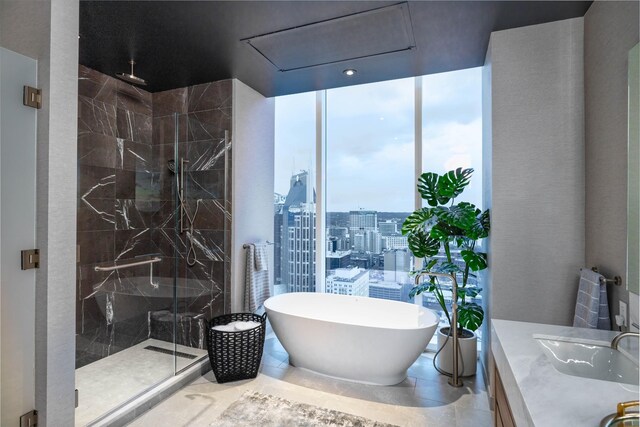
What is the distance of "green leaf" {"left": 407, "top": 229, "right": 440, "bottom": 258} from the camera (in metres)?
2.74

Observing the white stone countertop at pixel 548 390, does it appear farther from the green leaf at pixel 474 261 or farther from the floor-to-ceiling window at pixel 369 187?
the floor-to-ceiling window at pixel 369 187

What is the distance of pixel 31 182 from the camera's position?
5.36 feet

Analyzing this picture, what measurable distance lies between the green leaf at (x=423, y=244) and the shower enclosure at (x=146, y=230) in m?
1.75

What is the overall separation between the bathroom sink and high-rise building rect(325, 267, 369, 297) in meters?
2.16

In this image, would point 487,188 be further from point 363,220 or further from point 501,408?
point 501,408

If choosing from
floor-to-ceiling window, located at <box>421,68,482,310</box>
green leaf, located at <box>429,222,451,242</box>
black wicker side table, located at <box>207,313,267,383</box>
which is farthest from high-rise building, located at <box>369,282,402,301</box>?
black wicker side table, located at <box>207,313,267,383</box>

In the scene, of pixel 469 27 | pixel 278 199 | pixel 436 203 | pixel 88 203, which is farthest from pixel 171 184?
pixel 469 27

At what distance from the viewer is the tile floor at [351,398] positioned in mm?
2186

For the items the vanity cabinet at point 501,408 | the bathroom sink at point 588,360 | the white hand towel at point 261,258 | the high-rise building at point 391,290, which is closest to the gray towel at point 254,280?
the white hand towel at point 261,258

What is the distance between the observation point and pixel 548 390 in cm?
99

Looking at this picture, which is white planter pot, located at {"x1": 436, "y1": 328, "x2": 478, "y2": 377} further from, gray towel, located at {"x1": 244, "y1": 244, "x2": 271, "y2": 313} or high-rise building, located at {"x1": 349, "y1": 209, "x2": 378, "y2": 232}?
gray towel, located at {"x1": 244, "y1": 244, "x2": 271, "y2": 313}

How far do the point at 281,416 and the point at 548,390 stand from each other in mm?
1735

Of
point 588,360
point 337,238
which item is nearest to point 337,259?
point 337,238

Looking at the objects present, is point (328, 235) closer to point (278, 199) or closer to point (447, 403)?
point (278, 199)
